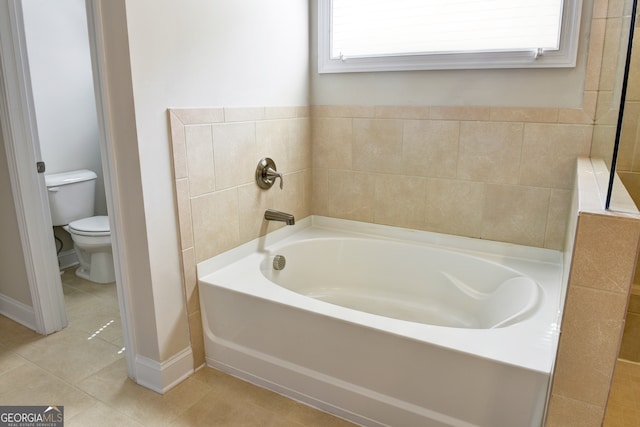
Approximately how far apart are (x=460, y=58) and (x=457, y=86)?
136mm

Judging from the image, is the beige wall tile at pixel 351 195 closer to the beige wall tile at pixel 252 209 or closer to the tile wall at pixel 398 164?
the tile wall at pixel 398 164

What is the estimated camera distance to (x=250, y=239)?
7.82ft

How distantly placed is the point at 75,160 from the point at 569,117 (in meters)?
3.36

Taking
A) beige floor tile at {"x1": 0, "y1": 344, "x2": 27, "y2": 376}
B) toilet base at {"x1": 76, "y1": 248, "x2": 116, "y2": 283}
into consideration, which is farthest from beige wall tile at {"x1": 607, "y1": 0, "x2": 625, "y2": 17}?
toilet base at {"x1": 76, "y1": 248, "x2": 116, "y2": 283}

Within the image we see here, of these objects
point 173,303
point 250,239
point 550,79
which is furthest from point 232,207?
point 550,79

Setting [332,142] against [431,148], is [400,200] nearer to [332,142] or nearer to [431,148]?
[431,148]

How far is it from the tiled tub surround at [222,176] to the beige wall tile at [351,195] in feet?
1.02

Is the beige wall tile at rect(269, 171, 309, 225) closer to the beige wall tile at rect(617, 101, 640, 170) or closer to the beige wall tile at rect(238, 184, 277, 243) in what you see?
the beige wall tile at rect(238, 184, 277, 243)

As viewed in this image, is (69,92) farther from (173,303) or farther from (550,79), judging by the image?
(550,79)

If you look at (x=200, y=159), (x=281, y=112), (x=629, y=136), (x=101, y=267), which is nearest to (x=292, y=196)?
(x=281, y=112)

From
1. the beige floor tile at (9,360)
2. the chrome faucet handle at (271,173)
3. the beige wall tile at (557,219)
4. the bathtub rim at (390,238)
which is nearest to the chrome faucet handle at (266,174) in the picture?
the chrome faucet handle at (271,173)

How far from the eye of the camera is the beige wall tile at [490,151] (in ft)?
7.29

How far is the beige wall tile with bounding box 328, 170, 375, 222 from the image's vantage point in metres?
2.67

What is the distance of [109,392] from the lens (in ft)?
6.59
